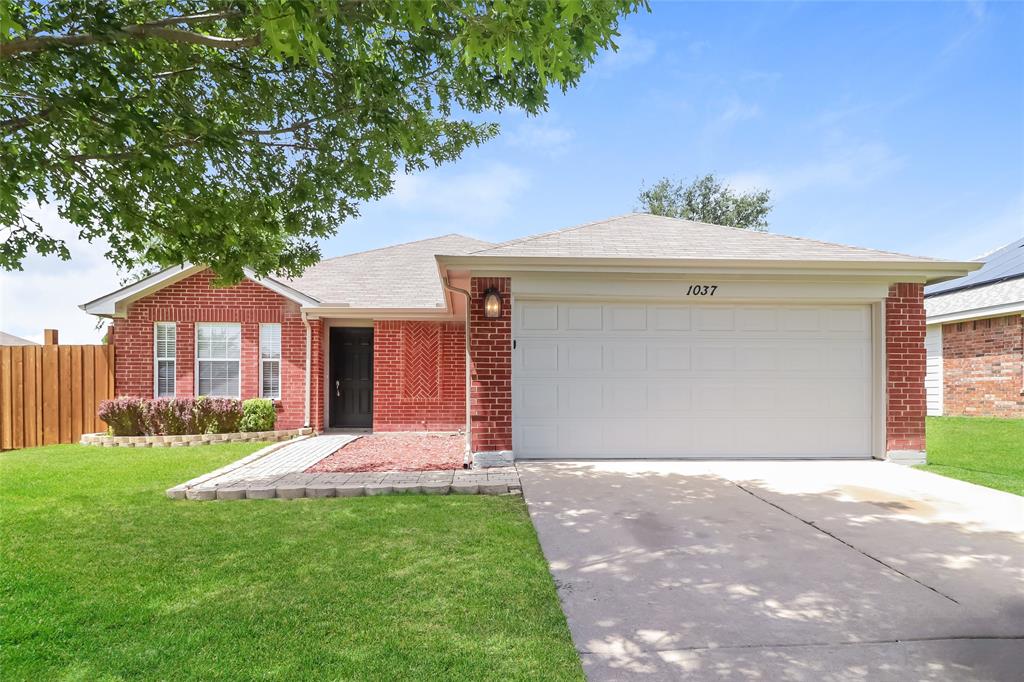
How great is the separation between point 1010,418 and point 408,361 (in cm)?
1455

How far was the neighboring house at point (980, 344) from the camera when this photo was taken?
39.8 feet

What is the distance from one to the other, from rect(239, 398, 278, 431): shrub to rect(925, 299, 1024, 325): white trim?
50.8ft

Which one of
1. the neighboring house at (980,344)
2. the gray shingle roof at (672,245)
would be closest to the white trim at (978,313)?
the neighboring house at (980,344)

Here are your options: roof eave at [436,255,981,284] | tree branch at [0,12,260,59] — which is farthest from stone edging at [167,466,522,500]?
tree branch at [0,12,260,59]

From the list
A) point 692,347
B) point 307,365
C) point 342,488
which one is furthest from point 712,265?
point 307,365

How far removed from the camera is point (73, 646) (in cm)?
262

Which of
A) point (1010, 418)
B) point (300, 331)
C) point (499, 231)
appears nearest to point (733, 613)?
point (300, 331)

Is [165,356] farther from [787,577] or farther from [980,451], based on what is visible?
[980,451]

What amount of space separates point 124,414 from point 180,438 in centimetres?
126

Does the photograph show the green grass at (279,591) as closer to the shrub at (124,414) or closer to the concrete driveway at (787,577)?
the concrete driveway at (787,577)

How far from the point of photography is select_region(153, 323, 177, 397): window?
10.7 metres

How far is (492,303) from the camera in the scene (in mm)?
6922

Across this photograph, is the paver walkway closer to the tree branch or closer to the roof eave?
the roof eave

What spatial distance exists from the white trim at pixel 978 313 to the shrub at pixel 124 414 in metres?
17.8
